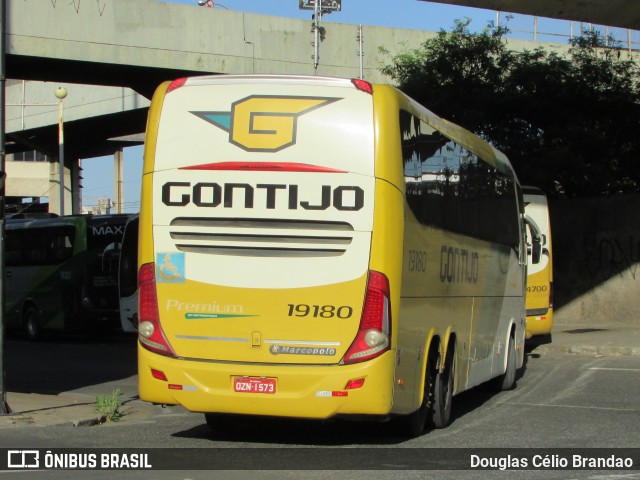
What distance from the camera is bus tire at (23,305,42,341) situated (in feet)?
92.7

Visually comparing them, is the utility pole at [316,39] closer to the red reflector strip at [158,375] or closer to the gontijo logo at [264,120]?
the gontijo logo at [264,120]

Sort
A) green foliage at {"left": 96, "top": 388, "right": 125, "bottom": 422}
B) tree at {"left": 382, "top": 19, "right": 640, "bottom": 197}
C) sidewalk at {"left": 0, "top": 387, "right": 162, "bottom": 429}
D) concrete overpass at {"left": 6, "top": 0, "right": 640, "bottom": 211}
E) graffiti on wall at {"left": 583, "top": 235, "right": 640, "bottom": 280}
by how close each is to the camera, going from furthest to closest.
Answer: tree at {"left": 382, "top": 19, "right": 640, "bottom": 197} < graffiti on wall at {"left": 583, "top": 235, "right": 640, "bottom": 280} < concrete overpass at {"left": 6, "top": 0, "right": 640, "bottom": 211} < green foliage at {"left": 96, "top": 388, "right": 125, "bottom": 422} < sidewalk at {"left": 0, "top": 387, "right": 162, "bottom": 429}

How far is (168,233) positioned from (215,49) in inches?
625

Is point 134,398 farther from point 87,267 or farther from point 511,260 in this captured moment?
point 87,267

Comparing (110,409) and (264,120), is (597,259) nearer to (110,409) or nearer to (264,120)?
(110,409)

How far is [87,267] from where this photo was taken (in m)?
27.3

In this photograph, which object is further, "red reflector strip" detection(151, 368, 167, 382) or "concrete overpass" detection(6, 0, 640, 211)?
"concrete overpass" detection(6, 0, 640, 211)

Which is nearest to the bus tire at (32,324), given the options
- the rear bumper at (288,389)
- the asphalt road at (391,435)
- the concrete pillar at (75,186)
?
the asphalt road at (391,435)

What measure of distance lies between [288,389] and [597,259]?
1973 cm

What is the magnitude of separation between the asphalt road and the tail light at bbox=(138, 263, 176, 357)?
970 millimetres

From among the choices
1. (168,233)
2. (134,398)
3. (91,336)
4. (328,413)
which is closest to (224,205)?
(168,233)

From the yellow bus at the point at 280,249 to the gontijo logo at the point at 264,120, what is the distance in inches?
0.5

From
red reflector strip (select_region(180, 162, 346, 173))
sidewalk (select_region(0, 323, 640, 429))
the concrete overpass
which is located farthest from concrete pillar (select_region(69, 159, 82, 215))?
red reflector strip (select_region(180, 162, 346, 173))

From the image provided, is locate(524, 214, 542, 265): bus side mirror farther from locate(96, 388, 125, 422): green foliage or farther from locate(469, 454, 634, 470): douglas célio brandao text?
locate(469, 454, 634, 470): douglas célio brandao text
